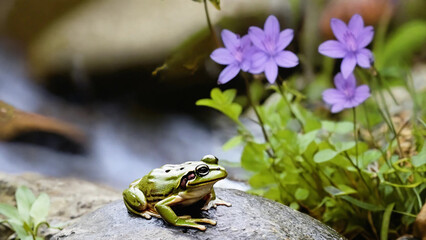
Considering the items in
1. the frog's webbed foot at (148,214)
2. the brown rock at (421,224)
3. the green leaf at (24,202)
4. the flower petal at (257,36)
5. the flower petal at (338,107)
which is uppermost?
the flower petal at (257,36)

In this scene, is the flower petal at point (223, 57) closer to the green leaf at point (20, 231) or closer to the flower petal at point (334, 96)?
the flower petal at point (334, 96)

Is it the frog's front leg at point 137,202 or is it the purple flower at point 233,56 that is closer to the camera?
the frog's front leg at point 137,202

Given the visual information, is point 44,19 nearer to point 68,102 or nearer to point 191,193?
point 68,102

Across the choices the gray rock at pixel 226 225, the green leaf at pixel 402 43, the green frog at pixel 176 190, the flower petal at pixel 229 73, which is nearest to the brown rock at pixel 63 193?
the gray rock at pixel 226 225

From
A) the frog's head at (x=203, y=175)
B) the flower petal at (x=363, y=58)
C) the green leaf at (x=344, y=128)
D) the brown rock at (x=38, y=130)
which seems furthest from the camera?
the brown rock at (x=38, y=130)

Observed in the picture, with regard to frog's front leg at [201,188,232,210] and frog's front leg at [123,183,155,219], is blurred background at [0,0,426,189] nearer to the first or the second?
frog's front leg at [201,188,232,210]

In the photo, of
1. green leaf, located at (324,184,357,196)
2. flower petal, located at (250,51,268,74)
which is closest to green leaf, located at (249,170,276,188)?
green leaf, located at (324,184,357,196)

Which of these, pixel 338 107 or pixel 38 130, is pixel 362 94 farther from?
pixel 38 130
